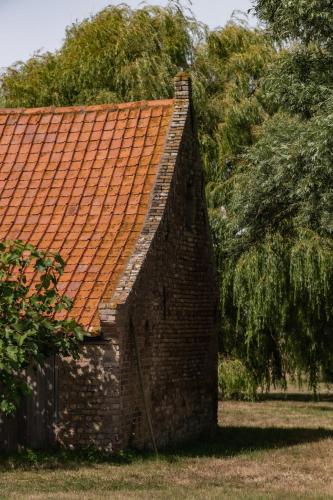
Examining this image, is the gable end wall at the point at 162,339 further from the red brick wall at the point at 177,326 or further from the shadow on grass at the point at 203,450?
the shadow on grass at the point at 203,450

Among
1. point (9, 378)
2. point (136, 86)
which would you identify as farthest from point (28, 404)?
point (136, 86)

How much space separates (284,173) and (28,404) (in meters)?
7.60

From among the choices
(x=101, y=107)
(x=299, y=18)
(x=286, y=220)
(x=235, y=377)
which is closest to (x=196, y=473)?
(x=101, y=107)

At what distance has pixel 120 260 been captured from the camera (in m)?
16.3

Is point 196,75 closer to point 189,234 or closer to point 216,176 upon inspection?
point 216,176

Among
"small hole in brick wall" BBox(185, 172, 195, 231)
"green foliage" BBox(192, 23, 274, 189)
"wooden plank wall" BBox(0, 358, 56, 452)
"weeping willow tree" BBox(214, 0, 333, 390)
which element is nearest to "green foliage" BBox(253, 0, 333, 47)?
"weeping willow tree" BBox(214, 0, 333, 390)

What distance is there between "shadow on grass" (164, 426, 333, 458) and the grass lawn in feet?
0.05

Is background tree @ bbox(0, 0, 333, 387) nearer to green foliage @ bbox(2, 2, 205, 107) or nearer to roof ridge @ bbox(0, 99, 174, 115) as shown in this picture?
green foliage @ bbox(2, 2, 205, 107)

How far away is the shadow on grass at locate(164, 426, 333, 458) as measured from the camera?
1711 centimetres

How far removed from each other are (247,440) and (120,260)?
5050 millimetres

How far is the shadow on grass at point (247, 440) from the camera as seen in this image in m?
17.1

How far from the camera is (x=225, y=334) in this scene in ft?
91.7

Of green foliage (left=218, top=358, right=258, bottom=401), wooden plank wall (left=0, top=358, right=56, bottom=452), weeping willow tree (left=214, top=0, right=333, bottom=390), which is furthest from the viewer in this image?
green foliage (left=218, top=358, right=258, bottom=401)

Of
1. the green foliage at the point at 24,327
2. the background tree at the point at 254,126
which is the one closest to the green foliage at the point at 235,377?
the background tree at the point at 254,126
